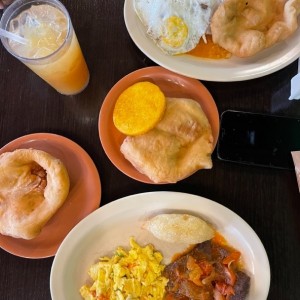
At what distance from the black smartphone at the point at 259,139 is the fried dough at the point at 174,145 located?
0.36 ft

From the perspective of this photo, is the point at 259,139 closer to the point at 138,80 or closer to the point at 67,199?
the point at 138,80

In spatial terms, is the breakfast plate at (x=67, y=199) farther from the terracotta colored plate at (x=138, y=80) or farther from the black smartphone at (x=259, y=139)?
the black smartphone at (x=259, y=139)

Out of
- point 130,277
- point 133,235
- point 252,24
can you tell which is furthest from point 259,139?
point 130,277

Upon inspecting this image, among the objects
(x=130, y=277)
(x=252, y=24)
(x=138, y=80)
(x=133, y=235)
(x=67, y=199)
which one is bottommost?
(x=130, y=277)

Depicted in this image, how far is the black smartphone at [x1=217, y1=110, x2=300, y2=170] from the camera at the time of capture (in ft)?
5.06

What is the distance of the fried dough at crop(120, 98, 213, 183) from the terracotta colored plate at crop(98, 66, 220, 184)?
4 cm

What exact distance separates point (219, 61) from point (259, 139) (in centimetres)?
35

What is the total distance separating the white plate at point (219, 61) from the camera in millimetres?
1534

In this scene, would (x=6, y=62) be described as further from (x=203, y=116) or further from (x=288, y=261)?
(x=288, y=261)

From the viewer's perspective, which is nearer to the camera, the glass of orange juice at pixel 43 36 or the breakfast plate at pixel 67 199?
the glass of orange juice at pixel 43 36

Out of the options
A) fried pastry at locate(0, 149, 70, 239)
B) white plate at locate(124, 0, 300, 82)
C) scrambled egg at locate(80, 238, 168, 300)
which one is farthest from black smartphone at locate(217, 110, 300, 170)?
fried pastry at locate(0, 149, 70, 239)

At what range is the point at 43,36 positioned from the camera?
140 cm

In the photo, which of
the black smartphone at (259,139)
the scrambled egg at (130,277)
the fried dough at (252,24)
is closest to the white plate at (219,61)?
the fried dough at (252,24)

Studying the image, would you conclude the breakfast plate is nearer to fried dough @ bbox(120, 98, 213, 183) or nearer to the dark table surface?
the dark table surface
